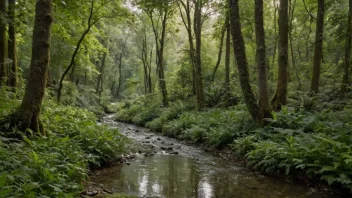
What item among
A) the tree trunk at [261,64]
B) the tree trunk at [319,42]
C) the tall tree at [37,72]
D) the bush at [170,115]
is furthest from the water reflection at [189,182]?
the bush at [170,115]

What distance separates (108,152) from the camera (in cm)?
781

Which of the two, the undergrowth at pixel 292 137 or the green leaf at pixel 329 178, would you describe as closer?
the green leaf at pixel 329 178

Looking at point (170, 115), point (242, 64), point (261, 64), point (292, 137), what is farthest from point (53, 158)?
point (170, 115)

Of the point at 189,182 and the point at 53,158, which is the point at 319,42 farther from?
the point at 53,158

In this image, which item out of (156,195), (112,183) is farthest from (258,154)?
(112,183)

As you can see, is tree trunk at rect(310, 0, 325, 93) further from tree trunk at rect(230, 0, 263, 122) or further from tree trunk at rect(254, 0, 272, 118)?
tree trunk at rect(230, 0, 263, 122)

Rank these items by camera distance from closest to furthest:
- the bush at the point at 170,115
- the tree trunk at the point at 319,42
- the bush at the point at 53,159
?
1. the bush at the point at 53,159
2. the tree trunk at the point at 319,42
3. the bush at the point at 170,115

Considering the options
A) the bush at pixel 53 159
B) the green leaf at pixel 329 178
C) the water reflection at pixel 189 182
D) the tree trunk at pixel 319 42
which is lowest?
the water reflection at pixel 189 182

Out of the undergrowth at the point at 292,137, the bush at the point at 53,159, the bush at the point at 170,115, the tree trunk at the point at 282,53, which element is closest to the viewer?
the bush at the point at 53,159

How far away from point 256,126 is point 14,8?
9.03 metres

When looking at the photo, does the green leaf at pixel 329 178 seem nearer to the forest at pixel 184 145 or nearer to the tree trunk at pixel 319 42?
the forest at pixel 184 145

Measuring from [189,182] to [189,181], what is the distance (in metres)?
0.08

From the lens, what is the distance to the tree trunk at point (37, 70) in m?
6.48

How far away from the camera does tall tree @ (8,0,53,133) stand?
255 inches
